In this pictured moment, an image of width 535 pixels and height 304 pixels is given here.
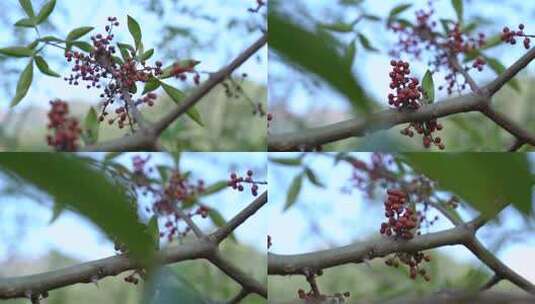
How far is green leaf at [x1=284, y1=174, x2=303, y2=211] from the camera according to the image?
2.86ft

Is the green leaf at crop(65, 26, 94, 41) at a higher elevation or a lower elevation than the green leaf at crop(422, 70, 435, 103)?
higher

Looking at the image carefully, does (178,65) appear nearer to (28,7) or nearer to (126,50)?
(126,50)

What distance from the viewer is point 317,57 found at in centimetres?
10

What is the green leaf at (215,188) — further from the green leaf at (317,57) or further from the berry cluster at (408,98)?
the green leaf at (317,57)

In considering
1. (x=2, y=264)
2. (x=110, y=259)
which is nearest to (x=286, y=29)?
(x=110, y=259)

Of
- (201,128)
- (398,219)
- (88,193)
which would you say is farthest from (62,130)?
(88,193)

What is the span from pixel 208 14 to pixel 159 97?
0.70 ft

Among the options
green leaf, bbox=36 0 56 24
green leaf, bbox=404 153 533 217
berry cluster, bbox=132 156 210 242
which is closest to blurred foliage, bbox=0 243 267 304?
berry cluster, bbox=132 156 210 242

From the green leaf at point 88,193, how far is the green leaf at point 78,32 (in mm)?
681

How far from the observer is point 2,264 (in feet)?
3.33

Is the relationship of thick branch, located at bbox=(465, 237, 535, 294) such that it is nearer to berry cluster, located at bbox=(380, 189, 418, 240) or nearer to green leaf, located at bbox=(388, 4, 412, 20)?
berry cluster, located at bbox=(380, 189, 418, 240)

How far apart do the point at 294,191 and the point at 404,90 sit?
28 centimetres

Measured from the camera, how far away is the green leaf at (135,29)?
0.76 metres

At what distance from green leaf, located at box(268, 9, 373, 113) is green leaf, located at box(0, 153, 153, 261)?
0.03 m
